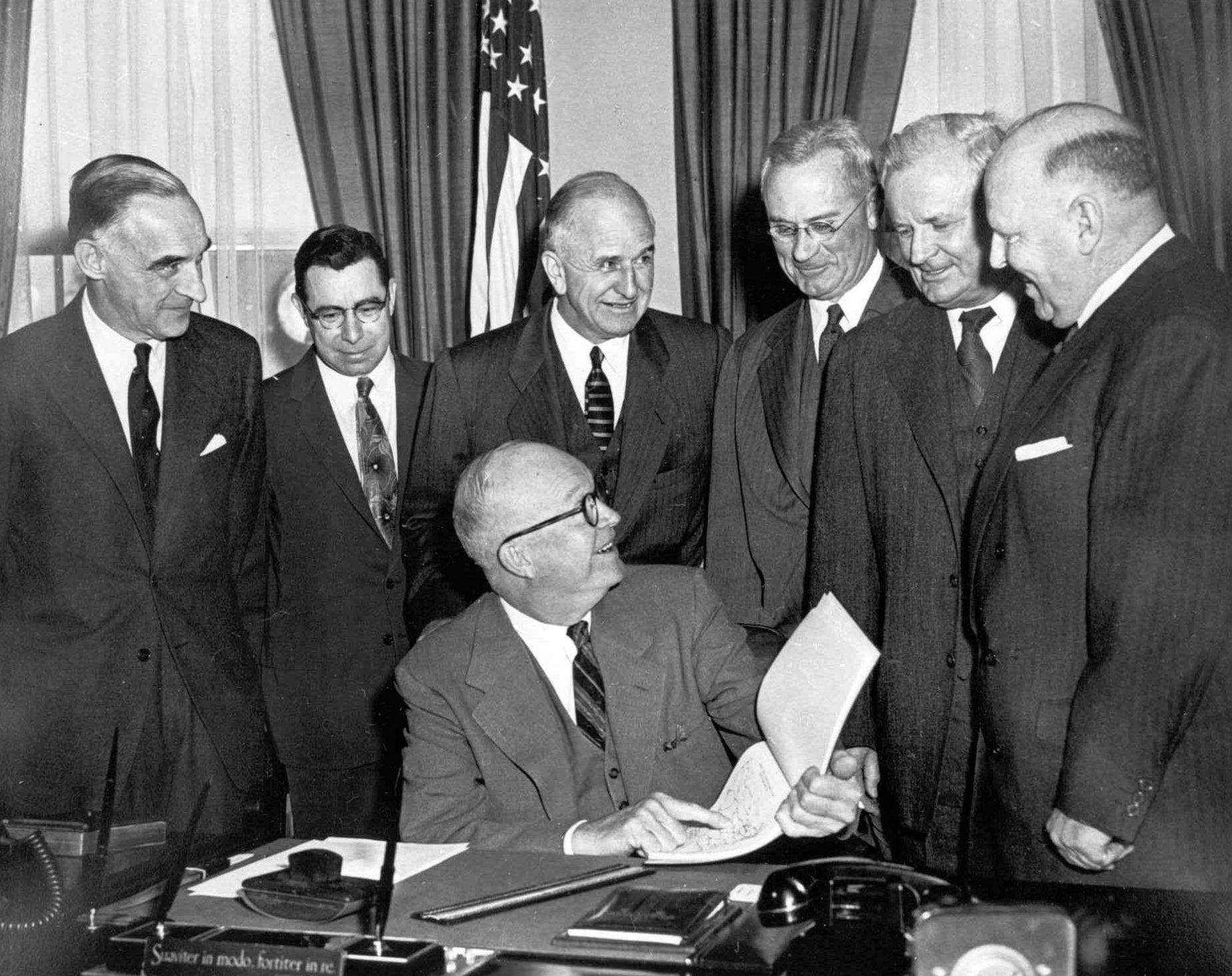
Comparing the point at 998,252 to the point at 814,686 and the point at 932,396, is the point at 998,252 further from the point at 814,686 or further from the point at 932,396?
the point at 814,686

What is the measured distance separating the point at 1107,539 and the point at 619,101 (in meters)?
4.07

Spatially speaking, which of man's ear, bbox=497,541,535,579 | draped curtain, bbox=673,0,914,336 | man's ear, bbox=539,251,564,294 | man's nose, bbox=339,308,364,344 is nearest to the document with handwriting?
man's ear, bbox=497,541,535,579

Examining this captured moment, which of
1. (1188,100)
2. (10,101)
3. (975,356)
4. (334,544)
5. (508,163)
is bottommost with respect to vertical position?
(334,544)

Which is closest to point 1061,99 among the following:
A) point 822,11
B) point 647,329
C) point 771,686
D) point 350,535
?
point 822,11

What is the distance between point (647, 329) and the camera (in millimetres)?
3691

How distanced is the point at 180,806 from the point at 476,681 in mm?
1195

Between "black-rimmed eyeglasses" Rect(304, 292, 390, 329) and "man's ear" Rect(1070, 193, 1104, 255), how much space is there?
90.4 inches

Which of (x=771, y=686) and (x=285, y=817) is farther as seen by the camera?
(x=285, y=817)

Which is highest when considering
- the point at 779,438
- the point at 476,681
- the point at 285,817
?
the point at 779,438

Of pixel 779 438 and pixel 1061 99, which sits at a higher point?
pixel 1061 99

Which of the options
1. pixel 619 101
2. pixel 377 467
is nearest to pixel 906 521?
pixel 377 467

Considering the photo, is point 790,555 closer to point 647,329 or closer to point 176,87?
point 647,329

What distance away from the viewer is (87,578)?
328 centimetres

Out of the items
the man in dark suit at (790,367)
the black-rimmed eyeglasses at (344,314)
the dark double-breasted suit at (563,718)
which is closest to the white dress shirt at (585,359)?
the man in dark suit at (790,367)
